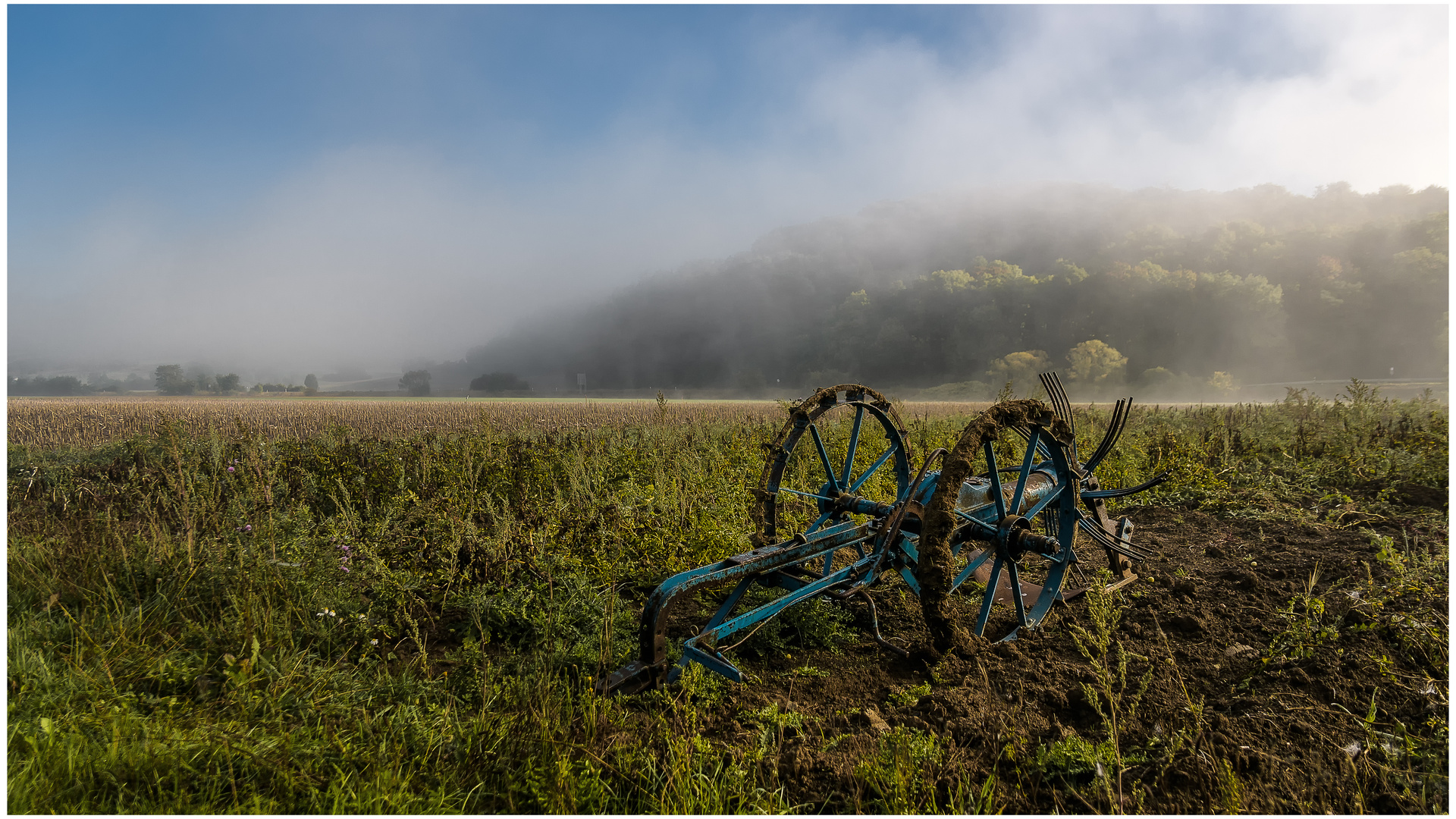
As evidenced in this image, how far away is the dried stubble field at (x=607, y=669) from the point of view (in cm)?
256

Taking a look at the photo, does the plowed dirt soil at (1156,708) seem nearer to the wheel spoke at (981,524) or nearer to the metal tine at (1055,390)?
the wheel spoke at (981,524)

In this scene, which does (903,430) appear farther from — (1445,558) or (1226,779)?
(1445,558)

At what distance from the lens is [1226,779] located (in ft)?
8.51

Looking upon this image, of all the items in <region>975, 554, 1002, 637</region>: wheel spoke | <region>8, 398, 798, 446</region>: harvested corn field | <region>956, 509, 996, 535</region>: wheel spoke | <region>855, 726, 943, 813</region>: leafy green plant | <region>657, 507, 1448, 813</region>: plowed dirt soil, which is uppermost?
<region>8, 398, 798, 446</region>: harvested corn field

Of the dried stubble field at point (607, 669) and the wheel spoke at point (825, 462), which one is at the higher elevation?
the wheel spoke at point (825, 462)

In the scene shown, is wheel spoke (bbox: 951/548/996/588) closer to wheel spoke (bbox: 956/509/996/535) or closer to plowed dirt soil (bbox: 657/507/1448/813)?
wheel spoke (bbox: 956/509/996/535)

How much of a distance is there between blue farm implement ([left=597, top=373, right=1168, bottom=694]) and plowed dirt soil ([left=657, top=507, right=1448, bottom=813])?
0.84 feet

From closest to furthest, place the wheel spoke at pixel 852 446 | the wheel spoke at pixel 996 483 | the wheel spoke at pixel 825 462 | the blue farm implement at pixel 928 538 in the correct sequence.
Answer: the blue farm implement at pixel 928 538
the wheel spoke at pixel 996 483
the wheel spoke at pixel 825 462
the wheel spoke at pixel 852 446

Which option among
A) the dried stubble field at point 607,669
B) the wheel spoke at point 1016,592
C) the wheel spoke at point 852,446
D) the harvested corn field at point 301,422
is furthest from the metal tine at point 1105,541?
the harvested corn field at point 301,422

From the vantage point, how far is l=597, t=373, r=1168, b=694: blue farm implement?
131 inches

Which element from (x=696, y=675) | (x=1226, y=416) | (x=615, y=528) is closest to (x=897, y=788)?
(x=696, y=675)

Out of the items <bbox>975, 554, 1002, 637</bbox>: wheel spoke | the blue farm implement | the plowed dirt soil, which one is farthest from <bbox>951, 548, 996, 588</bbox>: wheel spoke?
the plowed dirt soil

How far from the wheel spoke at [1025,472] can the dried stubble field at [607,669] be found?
2.37 feet

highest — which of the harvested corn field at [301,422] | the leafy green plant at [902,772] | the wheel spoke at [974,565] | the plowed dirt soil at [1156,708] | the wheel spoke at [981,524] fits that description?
the harvested corn field at [301,422]
